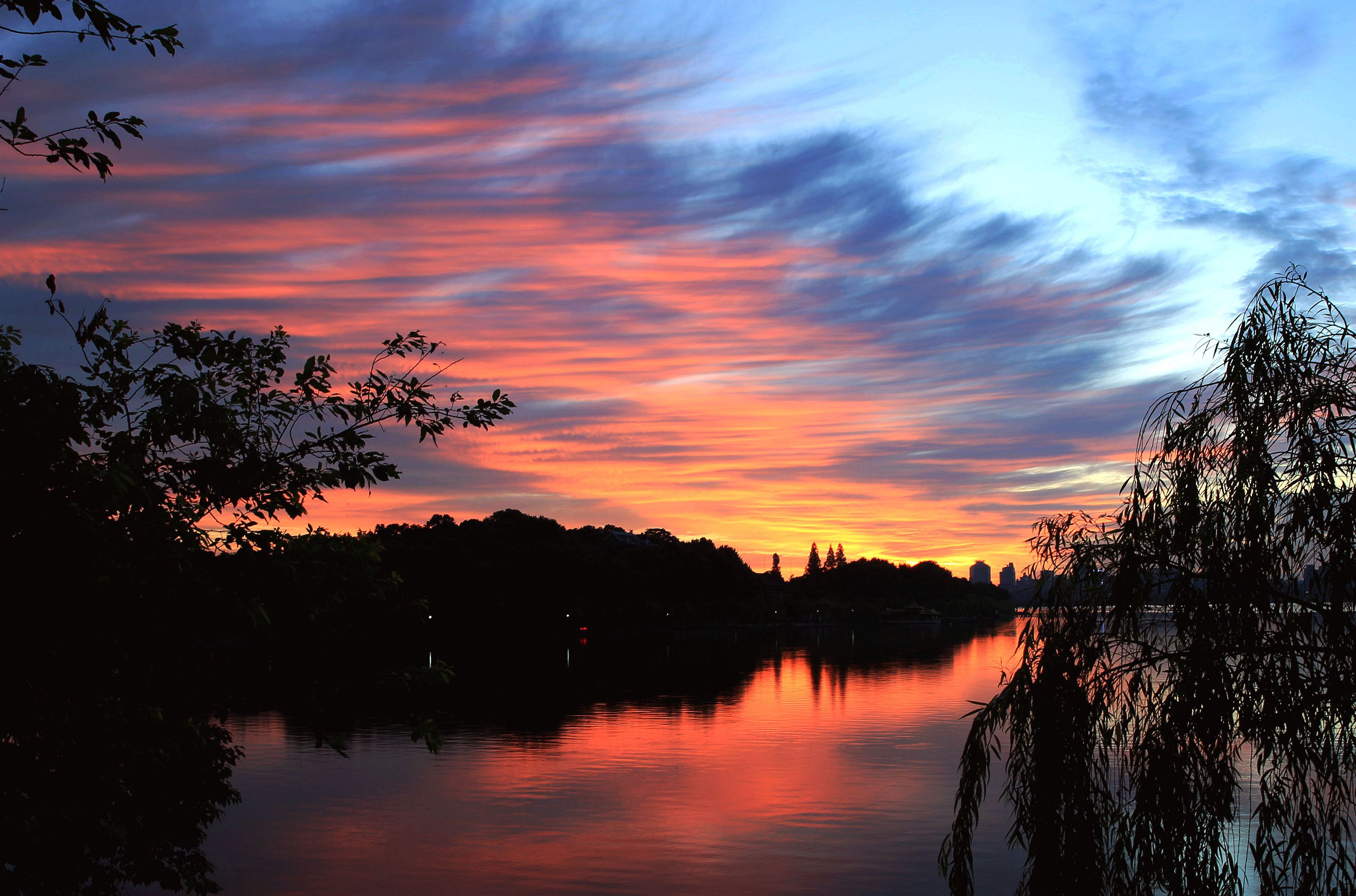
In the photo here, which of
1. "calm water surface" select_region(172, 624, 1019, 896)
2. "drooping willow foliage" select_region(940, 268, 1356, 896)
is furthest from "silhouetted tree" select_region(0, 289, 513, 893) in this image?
"calm water surface" select_region(172, 624, 1019, 896)

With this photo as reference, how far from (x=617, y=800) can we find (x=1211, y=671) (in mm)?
31650

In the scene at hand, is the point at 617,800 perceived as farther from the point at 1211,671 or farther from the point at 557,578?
the point at 557,578

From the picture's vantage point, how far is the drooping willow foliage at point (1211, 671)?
33.7ft

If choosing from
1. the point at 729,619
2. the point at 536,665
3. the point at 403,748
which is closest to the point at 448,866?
the point at 403,748

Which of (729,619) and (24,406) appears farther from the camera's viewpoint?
(729,619)

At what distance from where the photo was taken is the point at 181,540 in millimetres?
8297

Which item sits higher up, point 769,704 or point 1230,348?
point 1230,348

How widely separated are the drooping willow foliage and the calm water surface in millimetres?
17409

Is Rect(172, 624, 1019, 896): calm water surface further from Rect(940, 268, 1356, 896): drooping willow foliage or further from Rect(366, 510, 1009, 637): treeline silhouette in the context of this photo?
Rect(366, 510, 1009, 637): treeline silhouette

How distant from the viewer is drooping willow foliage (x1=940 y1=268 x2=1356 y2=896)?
33.7 ft

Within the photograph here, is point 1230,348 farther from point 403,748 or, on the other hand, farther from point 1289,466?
point 403,748

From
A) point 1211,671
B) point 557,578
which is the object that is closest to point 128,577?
point 1211,671

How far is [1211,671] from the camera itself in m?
10.6

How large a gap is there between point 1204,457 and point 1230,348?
1.22 meters
